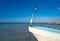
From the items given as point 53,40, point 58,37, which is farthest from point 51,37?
point 58,37

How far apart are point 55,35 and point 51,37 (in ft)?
1.76

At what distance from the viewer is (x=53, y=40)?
7.12 m

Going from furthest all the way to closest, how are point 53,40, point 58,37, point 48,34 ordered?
point 48,34 < point 53,40 < point 58,37

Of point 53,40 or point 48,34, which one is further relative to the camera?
point 48,34

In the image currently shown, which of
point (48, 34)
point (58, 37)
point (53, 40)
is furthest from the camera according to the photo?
point (48, 34)

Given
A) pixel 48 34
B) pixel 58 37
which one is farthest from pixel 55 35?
pixel 48 34

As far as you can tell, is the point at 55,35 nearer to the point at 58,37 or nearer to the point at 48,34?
the point at 58,37

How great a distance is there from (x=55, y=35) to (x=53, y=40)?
17.7 inches

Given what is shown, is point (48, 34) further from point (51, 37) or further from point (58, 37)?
point (58, 37)

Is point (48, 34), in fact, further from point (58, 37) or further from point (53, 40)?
point (58, 37)

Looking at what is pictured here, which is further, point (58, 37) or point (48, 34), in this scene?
point (48, 34)

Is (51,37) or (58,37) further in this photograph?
(51,37)

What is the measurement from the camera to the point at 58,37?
654 centimetres

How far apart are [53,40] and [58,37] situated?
645 mm
